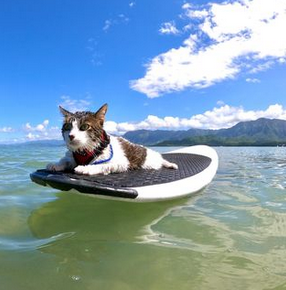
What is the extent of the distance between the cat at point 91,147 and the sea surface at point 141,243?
0.72 metres

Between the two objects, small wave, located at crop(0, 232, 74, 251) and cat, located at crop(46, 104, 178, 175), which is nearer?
small wave, located at crop(0, 232, 74, 251)

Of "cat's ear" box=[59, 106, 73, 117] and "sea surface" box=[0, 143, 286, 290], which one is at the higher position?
"cat's ear" box=[59, 106, 73, 117]

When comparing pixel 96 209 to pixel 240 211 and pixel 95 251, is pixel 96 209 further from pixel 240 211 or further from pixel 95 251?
pixel 240 211

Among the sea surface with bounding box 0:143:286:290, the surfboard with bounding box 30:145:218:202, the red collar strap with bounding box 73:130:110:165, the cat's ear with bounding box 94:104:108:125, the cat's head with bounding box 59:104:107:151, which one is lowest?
the sea surface with bounding box 0:143:286:290

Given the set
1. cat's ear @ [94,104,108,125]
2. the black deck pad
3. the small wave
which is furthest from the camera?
cat's ear @ [94,104,108,125]

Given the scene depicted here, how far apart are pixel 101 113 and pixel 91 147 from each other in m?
0.57

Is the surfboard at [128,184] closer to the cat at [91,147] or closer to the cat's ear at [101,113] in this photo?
the cat at [91,147]

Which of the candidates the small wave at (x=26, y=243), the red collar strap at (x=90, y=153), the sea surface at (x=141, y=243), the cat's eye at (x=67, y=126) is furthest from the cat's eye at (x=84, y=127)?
the small wave at (x=26, y=243)

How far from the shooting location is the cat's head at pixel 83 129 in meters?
4.75

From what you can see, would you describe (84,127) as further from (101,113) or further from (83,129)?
(101,113)

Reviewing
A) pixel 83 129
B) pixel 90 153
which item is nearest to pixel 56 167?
pixel 90 153

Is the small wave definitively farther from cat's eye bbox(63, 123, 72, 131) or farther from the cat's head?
cat's eye bbox(63, 123, 72, 131)

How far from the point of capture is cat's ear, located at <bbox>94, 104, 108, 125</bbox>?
506 centimetres

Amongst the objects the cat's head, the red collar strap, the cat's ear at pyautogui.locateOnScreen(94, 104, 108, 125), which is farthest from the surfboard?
the cat's ear at pyautogui.locateOnScreen(94, 104, 108, 125)
